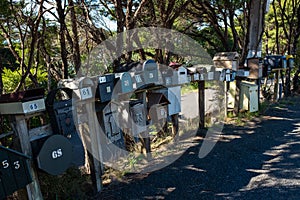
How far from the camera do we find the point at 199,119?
512 centimetres

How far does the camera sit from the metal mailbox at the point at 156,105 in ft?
12.7

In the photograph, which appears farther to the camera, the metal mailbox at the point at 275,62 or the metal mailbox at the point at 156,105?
the metal mailbox at the point at 275,62

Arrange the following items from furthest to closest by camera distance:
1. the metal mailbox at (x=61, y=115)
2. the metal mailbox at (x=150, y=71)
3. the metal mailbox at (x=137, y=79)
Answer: the metal mailbox at (x=150, y=71) < the metal mailbox at (x=137, y=79) < the metal mailbox at (x=61, y=115)

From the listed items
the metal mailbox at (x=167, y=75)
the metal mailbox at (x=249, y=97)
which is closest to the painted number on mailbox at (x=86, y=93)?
the metal mailbox at (x=167, y=75)

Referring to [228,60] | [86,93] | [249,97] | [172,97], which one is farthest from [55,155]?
[249,97]

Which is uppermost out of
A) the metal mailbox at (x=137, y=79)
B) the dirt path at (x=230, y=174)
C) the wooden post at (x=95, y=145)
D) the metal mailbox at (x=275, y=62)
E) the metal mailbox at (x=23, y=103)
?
the metal mailbox at (x=275, y=62)

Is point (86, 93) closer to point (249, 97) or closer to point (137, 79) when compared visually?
point (137, 79)

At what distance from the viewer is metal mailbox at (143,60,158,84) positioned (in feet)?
11.1

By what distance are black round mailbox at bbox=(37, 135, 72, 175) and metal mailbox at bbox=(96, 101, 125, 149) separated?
684 millimetres

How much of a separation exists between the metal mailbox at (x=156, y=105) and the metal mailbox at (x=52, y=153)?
165 centimetres

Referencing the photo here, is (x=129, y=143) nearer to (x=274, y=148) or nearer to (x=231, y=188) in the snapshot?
(x=231, y=188)

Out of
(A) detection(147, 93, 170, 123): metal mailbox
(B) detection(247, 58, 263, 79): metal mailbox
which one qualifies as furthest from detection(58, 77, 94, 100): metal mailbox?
(B) detection(247, 58, 263, 79): metal mailbox

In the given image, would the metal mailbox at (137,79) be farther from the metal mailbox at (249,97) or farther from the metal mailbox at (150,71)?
the metal mailbox at (249,97)

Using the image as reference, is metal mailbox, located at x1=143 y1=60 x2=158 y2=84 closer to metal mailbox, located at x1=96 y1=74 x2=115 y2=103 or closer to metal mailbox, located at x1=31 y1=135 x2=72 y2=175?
metal mailbox, located at x1=96 y1=74 x2=115 y2=103
